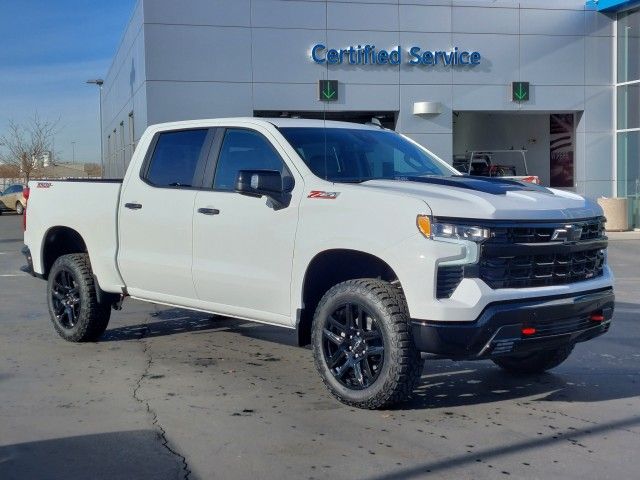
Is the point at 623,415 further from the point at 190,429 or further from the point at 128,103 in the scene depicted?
the point at 128,103

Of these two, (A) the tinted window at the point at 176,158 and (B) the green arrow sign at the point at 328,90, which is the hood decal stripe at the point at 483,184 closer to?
(A) the tinted window at the point at 176,158

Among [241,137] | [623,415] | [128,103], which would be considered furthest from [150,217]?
[128,103]

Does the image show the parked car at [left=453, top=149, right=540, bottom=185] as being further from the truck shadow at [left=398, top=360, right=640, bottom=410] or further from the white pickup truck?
the white pickup truck

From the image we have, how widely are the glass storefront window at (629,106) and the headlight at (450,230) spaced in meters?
21.3

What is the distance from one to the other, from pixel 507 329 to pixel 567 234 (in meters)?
0.82

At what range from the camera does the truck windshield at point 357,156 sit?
655 cm

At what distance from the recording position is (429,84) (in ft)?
82.8

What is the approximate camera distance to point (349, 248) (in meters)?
5.77

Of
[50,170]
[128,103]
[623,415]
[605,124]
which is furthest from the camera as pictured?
[50,170]

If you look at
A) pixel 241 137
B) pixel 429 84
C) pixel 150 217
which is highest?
pixel 429 84

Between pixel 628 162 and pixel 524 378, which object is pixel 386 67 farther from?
pixel 524 378

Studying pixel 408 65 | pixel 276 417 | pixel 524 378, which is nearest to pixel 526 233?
pixel 524 378

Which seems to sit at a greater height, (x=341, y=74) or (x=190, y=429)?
(x=341, y=74)

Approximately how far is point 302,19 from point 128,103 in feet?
28.1
